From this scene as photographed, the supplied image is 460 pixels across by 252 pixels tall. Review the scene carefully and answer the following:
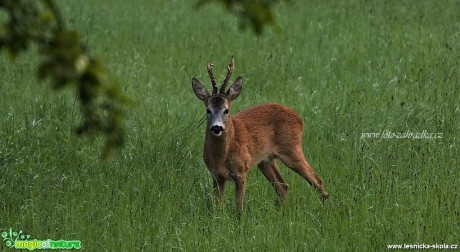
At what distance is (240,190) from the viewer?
8.82 metres

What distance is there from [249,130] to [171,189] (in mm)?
971

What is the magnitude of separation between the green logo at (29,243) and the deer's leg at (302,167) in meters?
2.33

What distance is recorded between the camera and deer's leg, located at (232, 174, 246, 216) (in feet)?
28.6

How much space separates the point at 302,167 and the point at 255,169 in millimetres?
804

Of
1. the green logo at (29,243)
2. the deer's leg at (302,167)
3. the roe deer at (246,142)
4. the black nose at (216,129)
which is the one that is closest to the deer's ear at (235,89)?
the roe deer at (246,142)

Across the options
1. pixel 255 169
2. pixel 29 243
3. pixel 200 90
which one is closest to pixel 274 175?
pixel 255 169

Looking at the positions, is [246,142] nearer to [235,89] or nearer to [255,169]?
[235,89]

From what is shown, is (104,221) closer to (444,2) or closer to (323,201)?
(323,201)

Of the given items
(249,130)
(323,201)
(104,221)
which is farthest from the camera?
(249,130)

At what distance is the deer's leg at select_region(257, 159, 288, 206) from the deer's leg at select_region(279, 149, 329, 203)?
120mm

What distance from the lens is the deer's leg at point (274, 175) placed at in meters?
9.27

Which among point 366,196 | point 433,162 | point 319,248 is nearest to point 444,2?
point 433,162

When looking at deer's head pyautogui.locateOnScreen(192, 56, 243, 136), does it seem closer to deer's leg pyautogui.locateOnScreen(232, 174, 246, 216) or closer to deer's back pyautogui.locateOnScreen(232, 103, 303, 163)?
deer's leg pyautogui.locateOnScreen(232, 174, 246, 216)

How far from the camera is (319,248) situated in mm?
7598
